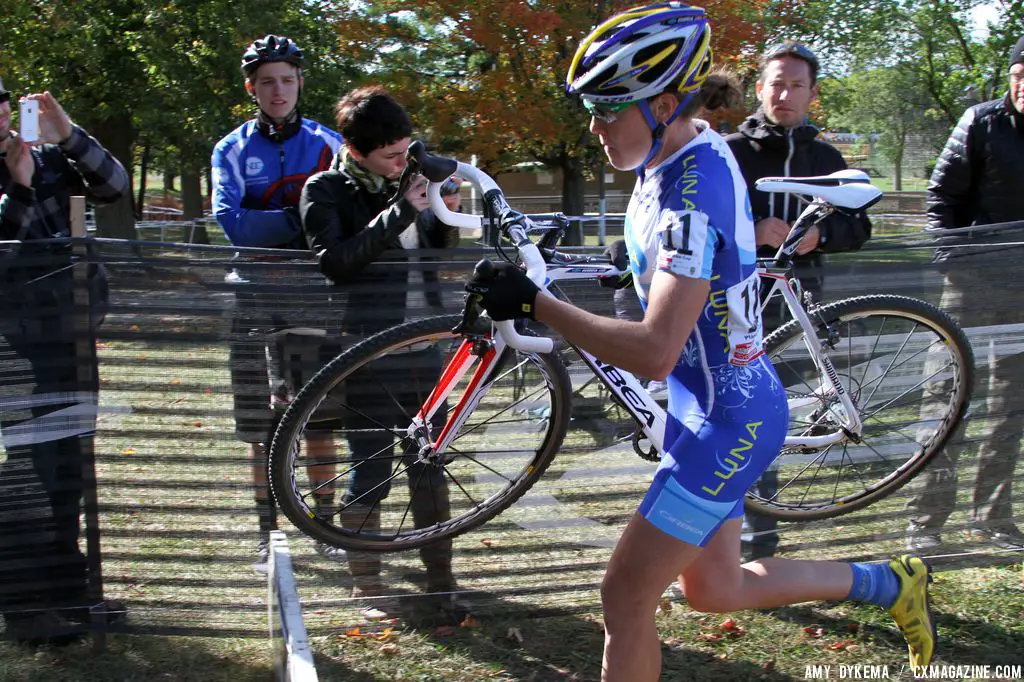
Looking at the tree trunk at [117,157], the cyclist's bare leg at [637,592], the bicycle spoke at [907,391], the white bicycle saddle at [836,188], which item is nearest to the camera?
the cyclist's bare leg at [637,592]

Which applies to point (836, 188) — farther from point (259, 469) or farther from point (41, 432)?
point (41, 432)

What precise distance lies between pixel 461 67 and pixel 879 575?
11.6m

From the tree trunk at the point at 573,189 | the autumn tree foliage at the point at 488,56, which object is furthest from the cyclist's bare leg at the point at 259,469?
the tree trunk at the point at 573,189

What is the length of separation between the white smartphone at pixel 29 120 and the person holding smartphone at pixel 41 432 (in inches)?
1.5

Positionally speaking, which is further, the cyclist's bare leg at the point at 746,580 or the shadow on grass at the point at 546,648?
the shadow on grass at the point at 546,648

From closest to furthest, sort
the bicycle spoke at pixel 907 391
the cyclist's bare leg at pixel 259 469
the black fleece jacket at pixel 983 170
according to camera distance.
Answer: the cyclist's bare leg at pixel 259 469
the bicycle spoke at pixel 907 391
the black fleece jacket at pixel 983 170

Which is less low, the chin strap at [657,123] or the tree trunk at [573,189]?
the tree trunk at [573,189]

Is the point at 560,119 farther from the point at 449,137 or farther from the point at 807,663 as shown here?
the point at 807,663

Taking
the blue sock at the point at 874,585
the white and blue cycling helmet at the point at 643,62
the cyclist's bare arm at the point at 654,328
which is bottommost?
the blue sock at the point at 874,585

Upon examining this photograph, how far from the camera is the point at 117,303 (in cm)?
338

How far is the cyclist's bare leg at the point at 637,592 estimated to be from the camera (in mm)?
2590

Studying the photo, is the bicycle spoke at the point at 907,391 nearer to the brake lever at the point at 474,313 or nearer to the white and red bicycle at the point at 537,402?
the white and red bicycle at the point at 537,402

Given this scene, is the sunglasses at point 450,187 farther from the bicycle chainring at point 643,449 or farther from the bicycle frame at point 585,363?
the bicycle chainring at point 643,449

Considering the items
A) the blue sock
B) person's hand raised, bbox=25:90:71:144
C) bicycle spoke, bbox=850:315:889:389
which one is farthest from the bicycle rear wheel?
person's hand raised, bbox=25:90:71:144
